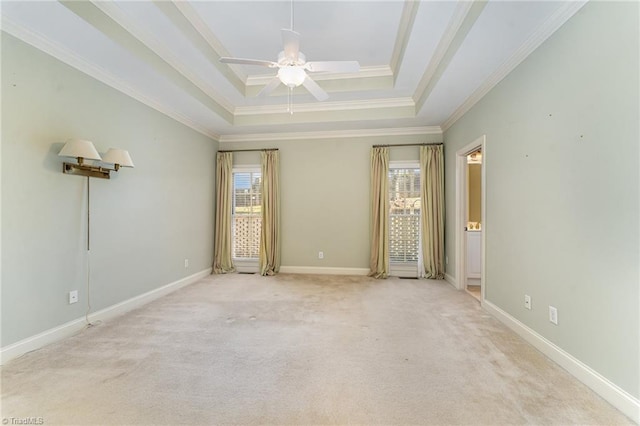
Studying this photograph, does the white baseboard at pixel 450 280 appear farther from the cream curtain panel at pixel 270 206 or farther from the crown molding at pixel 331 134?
the cream curtain panel at pixel 270 206

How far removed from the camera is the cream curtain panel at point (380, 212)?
491 cm

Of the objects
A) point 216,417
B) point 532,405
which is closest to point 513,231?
point 532,405

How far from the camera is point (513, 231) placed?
108 inches

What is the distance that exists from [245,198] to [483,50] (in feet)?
14.5

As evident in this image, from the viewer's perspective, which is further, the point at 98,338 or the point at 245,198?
the point at 245,198

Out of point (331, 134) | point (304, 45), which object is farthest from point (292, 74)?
point (331, 134)

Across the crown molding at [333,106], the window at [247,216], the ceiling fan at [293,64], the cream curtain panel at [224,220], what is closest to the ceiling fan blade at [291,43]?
the ceiling fan at [293,64]

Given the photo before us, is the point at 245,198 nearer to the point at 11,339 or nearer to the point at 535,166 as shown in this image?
the point at 11,339

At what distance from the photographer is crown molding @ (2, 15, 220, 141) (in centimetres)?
218

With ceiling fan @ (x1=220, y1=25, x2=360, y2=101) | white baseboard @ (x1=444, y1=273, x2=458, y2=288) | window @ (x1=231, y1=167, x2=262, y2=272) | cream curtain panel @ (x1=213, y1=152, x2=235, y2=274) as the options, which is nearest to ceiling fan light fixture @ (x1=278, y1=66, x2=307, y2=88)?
ceiling fan @ (x1=220, y1=25, x2=360, y2=101)

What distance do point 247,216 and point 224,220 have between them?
1.46 feet

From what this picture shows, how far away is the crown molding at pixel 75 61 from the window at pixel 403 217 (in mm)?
3902

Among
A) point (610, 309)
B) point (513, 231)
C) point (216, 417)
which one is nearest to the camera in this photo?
point (216, 417)

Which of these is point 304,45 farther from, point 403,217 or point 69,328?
point 69,328
